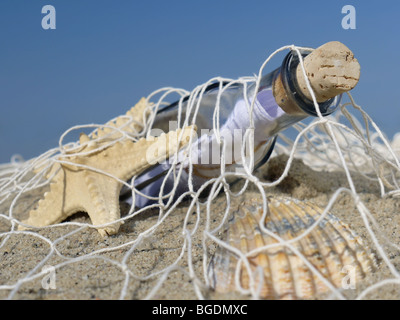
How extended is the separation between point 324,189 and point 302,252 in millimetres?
841

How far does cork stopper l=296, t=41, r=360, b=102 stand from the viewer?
1.07 metres

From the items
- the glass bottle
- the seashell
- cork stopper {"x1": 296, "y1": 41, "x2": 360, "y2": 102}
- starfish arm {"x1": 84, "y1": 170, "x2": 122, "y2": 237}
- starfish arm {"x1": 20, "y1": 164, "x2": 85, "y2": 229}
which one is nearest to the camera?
the seashell

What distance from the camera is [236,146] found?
137cm

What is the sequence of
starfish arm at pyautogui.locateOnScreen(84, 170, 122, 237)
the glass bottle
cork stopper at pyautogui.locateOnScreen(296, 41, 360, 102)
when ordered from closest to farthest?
cork stopper at pyautogui.locateOnScreen(296, 41, 360, 102)
the glass bottle
starfish arm at pyautogui.locateOnScreen(84, 170, 122, 237)

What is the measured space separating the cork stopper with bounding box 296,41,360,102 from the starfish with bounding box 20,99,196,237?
20.2 inches

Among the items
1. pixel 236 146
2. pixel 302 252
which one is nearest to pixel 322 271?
pixel 302 252

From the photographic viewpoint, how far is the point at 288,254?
2.87ft

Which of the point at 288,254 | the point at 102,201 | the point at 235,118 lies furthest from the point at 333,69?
the point at 102,201

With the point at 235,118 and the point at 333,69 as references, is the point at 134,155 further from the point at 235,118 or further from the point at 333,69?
the point at 333,69

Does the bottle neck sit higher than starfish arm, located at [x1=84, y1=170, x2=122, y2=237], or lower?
higher

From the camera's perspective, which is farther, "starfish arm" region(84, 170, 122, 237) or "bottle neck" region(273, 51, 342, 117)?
"starfish arm" region(84, 170, 122, 237)

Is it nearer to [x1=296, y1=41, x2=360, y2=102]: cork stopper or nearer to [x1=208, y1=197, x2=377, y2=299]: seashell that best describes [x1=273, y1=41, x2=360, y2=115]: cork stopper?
[x1=296, y1=41, x2=360, y2=102]: cork stopper

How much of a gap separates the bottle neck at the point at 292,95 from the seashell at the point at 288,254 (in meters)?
0.30
